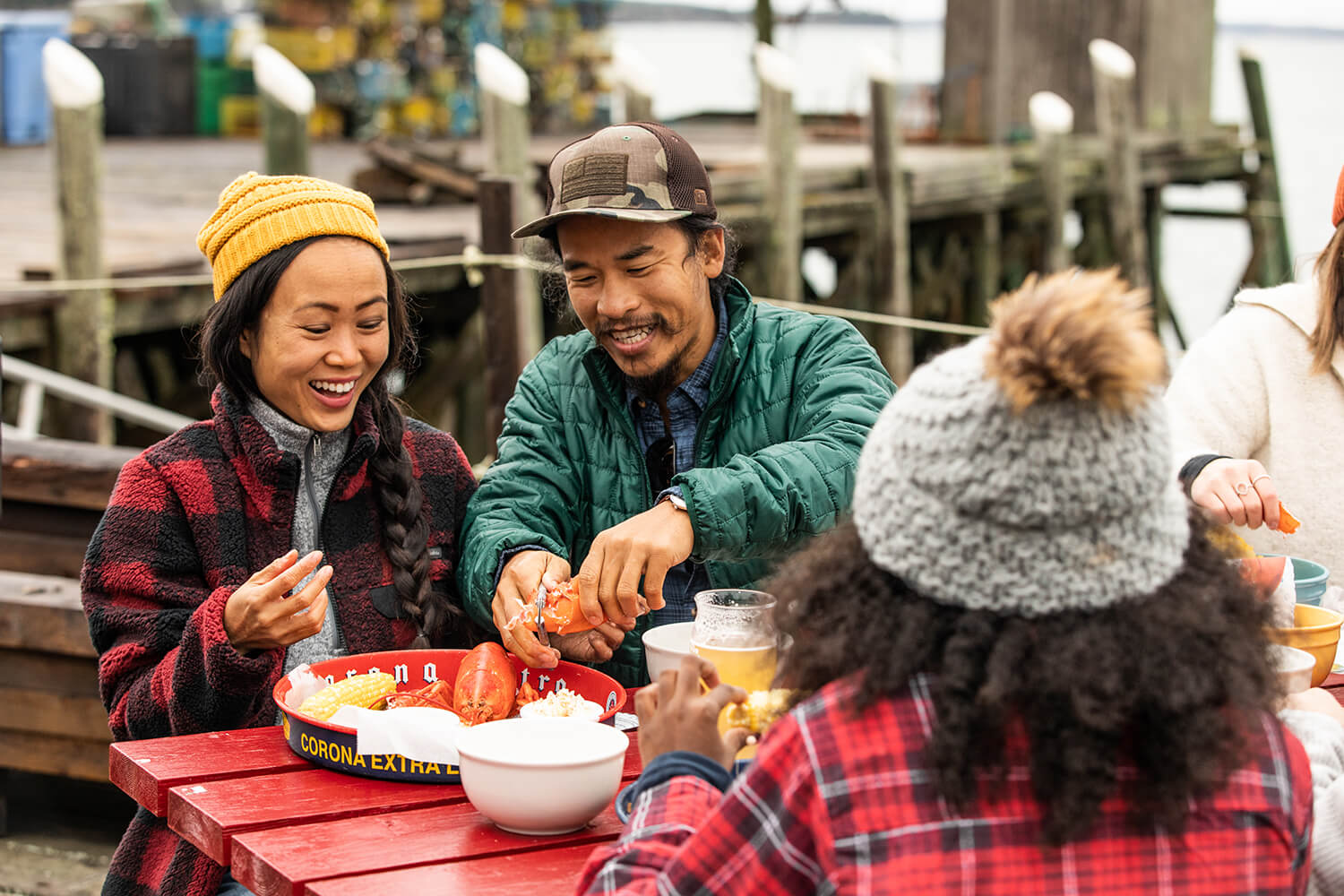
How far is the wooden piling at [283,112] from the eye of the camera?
6.91 meters

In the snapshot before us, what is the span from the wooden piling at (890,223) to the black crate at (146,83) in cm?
895

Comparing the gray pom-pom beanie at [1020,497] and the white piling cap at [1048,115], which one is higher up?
the white piling cap at [1048,115]

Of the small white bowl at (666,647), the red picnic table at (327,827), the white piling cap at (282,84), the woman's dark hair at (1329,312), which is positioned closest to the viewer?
the red picnic table at (327,827)

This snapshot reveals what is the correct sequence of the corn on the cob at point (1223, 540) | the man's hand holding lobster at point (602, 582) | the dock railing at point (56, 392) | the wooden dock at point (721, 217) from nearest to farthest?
the corn on the cob at point (1223, 540)
the man's hand holding lobster at point (602, 582)
the dock railing at point (56, 392)
the wooden dock at point (721, 217)

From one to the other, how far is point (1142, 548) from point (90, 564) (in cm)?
177

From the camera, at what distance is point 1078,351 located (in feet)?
4.41

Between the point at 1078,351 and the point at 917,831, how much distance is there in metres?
0.47

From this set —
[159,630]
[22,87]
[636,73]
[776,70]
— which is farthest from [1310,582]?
[22,87]

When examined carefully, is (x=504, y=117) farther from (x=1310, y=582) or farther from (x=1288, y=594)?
(x=1288, y=594)

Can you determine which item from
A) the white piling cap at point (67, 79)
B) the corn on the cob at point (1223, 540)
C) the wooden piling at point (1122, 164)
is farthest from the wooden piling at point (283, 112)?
the wooden piling at point (1122, 164)

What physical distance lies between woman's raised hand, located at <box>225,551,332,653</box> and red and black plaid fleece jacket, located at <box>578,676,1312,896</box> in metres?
0.89

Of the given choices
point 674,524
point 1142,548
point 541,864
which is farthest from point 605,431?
point 1142,548

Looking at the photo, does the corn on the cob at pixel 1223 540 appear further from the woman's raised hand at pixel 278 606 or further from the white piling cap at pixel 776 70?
the white piling cap at pixel 776 70

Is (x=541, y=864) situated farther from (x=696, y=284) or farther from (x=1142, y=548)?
(x=696, y=284)
